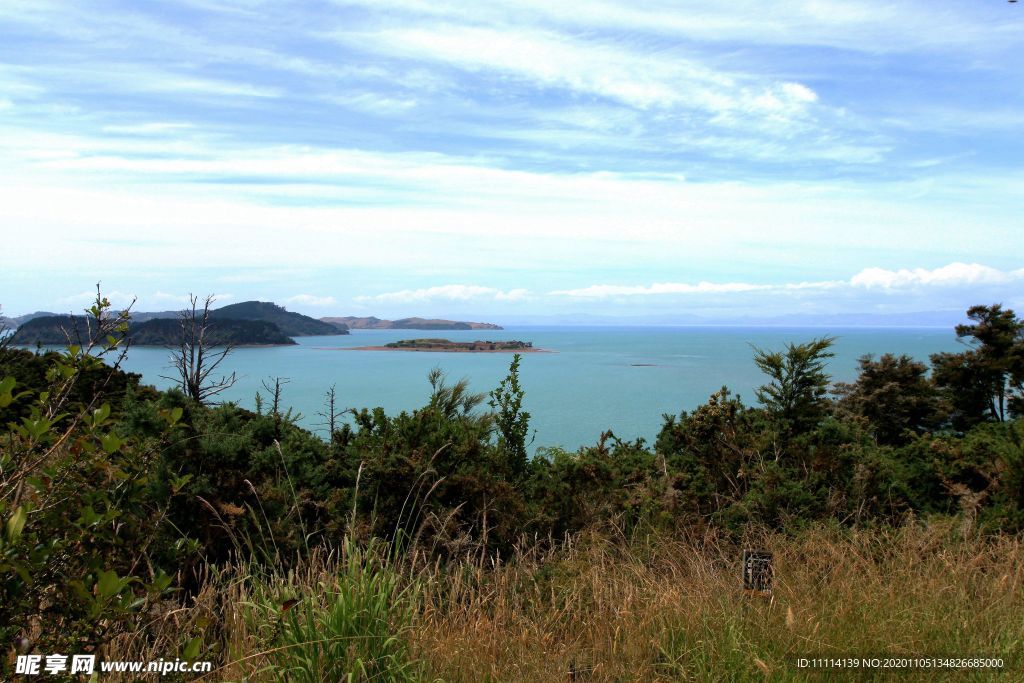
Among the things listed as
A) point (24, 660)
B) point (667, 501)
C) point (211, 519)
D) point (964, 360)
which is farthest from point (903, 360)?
point (24, 660)

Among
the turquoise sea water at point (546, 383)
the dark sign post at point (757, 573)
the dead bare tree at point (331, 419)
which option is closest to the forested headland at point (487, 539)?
the dark sign post at point (757, 573)

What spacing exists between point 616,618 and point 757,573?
3.41 feet

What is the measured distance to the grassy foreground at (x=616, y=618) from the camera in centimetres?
355

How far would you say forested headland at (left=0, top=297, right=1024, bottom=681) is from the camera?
10.3 ft

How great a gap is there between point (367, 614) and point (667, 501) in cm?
350

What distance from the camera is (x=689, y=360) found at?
14425 centimetres

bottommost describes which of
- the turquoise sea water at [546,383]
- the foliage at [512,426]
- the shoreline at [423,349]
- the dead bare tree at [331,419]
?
→ the turquoise sea water at [546,383]

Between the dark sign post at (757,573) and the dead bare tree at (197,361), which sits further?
the dead bare tree at (197,361)

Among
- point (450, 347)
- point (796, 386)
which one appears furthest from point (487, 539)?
point (450, 347)

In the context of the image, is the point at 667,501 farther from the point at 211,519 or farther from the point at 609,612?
the point at 211,519

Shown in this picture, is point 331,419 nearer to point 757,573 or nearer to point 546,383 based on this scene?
point 757,573

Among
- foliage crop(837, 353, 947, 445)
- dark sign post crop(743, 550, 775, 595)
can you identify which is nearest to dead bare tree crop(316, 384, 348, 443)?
dark sign post crop(743, 550, 775, 595)

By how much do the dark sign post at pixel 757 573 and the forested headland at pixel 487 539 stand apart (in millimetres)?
127

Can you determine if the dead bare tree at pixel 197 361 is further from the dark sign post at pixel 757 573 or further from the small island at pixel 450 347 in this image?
the small island at pixel 450 347
